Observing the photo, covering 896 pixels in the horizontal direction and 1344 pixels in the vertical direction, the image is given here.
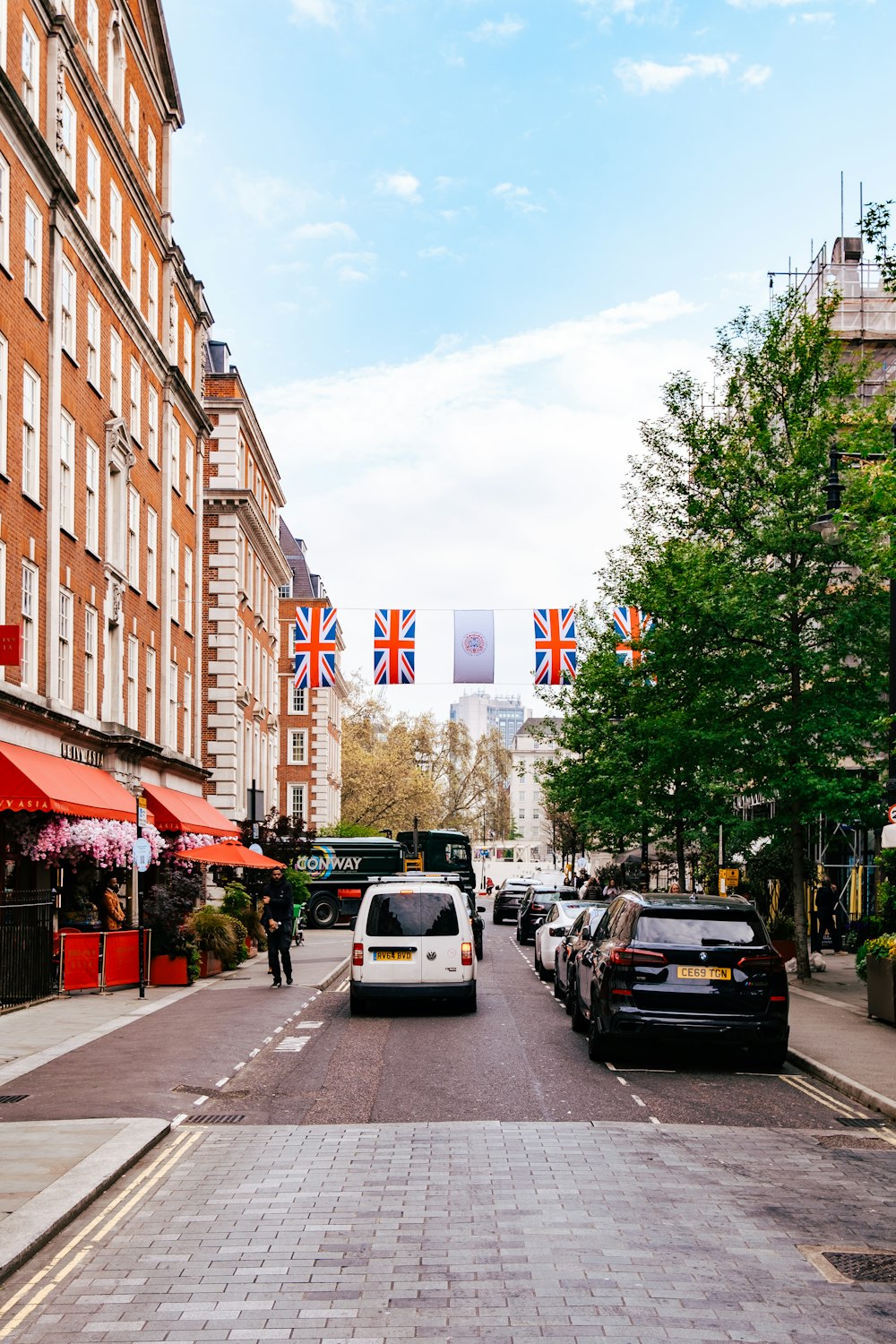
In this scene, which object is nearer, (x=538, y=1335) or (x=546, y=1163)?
(x=538, y=1335)

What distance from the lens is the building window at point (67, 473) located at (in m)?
27.9

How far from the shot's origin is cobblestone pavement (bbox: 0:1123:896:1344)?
6.02m

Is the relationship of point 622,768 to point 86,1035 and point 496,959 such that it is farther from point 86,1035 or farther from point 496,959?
point 86,1035

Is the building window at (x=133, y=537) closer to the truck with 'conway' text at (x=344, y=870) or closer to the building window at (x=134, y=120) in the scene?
the building window at (x=134, y=120)

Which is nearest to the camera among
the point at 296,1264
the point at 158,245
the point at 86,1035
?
the point at 296,1264

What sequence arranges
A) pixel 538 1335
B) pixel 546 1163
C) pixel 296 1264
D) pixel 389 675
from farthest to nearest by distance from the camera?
pixel 389 675 → pixel 546 1163 → pixel 296 1264 → pixel 538 1335

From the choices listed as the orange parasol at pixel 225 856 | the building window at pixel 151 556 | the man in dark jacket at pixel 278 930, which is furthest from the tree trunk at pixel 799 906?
the building window at pixel 151 556

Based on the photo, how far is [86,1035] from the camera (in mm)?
16578

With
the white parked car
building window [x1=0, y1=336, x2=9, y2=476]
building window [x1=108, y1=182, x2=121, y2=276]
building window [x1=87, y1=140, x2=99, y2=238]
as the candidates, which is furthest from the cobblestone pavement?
building window [x1=108, y1=182, x2=121, y2=276]

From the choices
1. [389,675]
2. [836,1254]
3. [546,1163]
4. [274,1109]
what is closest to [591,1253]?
[836,1254]

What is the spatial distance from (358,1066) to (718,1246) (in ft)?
24.6

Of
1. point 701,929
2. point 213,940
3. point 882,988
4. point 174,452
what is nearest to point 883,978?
point 882,988

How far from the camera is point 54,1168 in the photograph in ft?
29.2

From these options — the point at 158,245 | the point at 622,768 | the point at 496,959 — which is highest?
the point at 158,245
